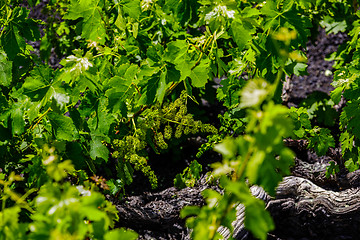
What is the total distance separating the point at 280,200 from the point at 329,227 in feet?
1.25

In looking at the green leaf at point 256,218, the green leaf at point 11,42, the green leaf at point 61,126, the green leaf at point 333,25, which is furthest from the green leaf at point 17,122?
the green leaf at point 333,25

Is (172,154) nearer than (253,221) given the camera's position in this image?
No

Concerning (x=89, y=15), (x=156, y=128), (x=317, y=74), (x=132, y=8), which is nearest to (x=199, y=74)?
(x=156, y=128)

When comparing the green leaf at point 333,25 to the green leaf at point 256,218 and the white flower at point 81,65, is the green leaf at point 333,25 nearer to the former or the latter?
the white flower at point 81,65

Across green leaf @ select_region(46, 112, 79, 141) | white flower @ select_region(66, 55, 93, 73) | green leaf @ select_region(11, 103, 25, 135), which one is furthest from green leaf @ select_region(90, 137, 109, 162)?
white flower @ select_region(66, 55, 93, 73)

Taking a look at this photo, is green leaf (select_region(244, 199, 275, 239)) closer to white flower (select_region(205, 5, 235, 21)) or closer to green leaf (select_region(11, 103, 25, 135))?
white flower (select_region(205, 5, 235, 21))

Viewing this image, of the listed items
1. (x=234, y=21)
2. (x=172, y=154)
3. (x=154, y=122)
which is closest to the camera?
(x=234, y=21)

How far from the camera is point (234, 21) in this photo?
5.98 ft

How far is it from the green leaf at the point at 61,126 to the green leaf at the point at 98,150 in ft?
0.71

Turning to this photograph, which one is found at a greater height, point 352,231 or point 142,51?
point 142,51

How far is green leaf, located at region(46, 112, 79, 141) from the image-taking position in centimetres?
193

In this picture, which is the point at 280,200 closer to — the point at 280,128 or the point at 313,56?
the point at 280,128

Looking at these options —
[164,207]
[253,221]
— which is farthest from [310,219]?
[253,221]

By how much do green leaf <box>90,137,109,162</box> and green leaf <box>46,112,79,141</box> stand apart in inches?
8.5
